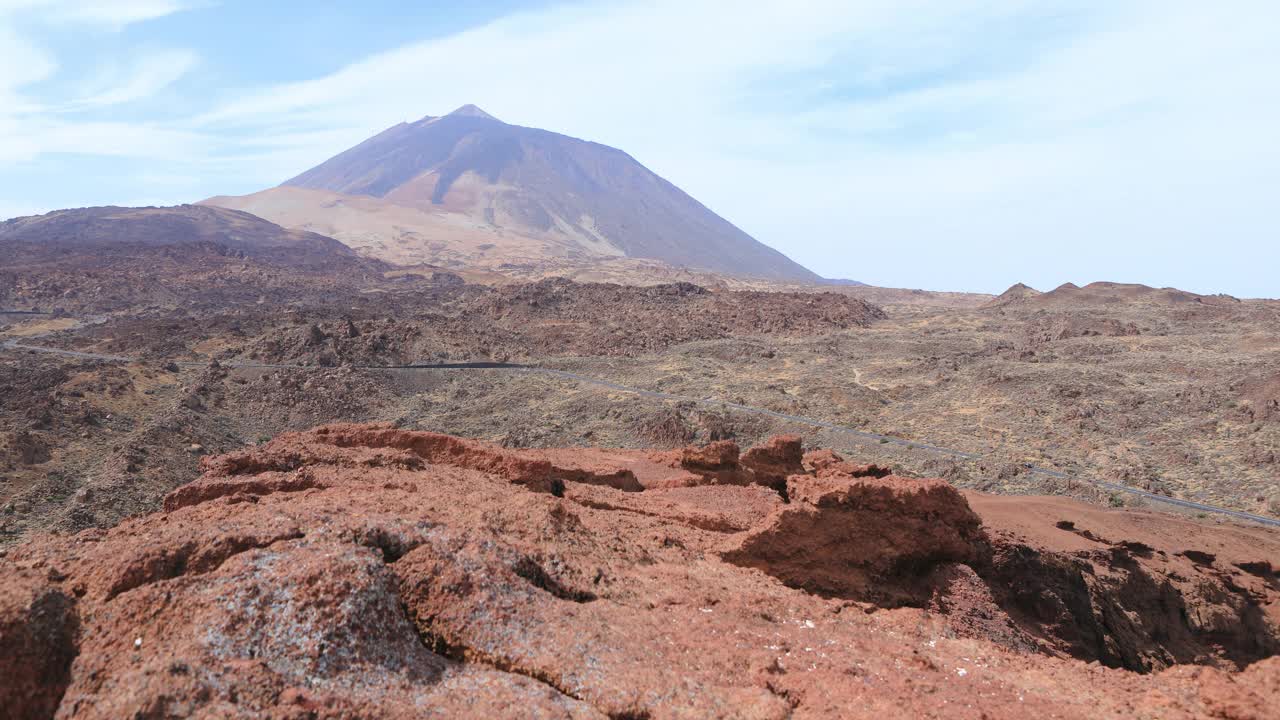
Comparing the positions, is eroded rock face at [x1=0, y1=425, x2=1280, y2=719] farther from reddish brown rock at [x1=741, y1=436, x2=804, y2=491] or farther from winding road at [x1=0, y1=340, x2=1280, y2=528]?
winding road at [x1=0, y1=340, x2=1280, y2=528]

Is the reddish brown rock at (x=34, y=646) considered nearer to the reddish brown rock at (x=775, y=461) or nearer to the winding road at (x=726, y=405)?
the reddish brown rock at (x=775, y=461)

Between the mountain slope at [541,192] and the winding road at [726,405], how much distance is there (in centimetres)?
7365

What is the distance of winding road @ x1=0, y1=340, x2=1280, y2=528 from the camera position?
15.8 metres

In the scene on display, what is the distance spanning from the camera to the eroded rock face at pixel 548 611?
12.1 feet

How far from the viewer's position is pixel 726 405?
24312mm

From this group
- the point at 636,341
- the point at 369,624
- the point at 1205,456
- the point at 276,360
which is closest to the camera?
the point at 369,624

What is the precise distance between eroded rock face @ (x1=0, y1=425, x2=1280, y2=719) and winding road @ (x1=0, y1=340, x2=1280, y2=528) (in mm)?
8285

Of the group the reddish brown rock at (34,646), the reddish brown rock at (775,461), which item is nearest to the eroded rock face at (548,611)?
the reddish brown rock at (34,646)

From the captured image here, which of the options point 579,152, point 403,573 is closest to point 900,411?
point 403,573

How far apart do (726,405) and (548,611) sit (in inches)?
786

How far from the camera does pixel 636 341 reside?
36031mm

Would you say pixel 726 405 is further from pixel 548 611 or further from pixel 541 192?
pixel 541 192

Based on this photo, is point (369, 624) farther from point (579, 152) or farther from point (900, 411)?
point (579, 152)

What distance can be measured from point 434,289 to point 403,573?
5754 cm
